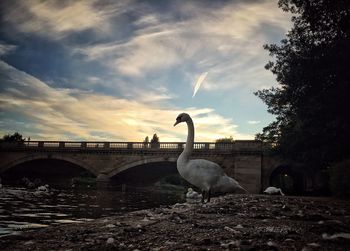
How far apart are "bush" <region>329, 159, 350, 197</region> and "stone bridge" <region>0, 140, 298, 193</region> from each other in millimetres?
17313

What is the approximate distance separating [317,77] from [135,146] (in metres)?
29.5

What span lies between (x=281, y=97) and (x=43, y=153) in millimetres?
38358

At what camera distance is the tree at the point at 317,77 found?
61.8 feet

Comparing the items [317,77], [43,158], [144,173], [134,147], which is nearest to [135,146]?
[134,147]

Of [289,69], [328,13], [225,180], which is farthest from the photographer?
[289,69]

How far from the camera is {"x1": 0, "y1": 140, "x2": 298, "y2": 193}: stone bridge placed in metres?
37.6

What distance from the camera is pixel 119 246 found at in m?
3.88

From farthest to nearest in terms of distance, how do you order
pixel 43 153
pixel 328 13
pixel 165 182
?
pixel 165 182 < pixel 43 153 < pixel 328 13

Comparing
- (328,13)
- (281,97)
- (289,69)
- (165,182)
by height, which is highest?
(328,13)

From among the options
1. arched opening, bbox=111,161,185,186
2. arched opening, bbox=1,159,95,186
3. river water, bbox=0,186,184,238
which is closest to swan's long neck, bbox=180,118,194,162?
river water, bbox=0,186,184,238

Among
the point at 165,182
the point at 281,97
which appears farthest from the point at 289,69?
the point at 165,182

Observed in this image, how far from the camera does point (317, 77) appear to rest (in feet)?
66.3

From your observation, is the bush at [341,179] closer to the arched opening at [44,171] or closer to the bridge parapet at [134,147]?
the bridge parapet at [134,147]

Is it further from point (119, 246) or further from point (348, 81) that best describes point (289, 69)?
point (119, 246)
